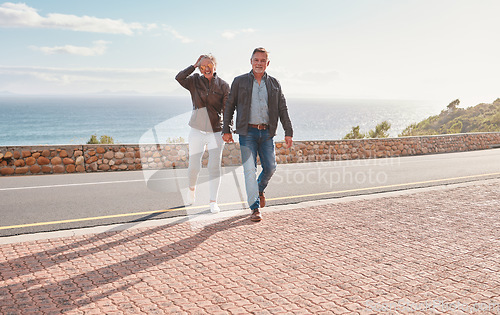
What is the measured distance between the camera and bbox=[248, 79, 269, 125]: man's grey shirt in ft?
17.8

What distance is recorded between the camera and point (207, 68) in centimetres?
563

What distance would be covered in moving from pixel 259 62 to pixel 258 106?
533 millimetres

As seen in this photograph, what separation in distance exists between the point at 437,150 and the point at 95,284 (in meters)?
17.3

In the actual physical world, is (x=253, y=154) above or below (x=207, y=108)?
below

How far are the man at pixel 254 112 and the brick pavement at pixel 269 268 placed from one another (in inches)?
Result: 25.6

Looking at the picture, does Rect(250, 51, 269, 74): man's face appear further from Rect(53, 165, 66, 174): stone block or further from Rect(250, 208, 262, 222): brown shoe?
Rect(53, 165, 66, 174): stone block

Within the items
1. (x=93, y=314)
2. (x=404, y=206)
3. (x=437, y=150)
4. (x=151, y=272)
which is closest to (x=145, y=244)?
(x=151, y=272)

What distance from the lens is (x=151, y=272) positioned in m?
3.68

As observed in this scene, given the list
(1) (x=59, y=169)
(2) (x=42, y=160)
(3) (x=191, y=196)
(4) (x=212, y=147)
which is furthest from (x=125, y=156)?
(4) (x=212, y=147)

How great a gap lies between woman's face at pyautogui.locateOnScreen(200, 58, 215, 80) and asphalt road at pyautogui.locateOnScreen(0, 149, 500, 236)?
6.10ft

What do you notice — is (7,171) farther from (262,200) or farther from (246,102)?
(246,102)

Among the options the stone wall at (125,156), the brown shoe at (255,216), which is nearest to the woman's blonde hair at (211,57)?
the brown shoe at (255,216)

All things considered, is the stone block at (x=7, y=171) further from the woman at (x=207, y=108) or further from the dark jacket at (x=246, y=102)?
the dark jacket at (x=246, y=102)

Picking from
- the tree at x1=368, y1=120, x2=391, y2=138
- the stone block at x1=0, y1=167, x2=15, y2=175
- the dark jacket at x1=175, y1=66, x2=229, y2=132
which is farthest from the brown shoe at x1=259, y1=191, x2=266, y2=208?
the tree at x1=368, y1=120, x2=391, y2=138
